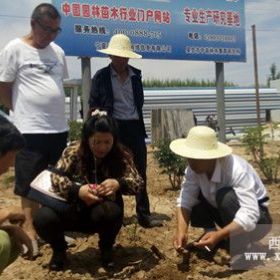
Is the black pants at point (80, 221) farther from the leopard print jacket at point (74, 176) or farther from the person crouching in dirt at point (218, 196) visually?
the person crouching in dirt at point (218, 196)

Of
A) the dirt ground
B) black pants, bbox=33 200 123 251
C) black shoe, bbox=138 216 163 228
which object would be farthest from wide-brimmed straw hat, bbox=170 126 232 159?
black shoe, bbox=138 216 163 228

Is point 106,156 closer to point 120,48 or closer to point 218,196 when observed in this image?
point 218,196

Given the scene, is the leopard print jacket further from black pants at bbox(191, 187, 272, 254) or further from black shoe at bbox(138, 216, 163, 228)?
black shoe at bbox(138, 216, 163, 228)

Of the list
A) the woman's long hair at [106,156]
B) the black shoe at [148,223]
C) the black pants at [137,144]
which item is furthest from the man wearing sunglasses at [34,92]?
the black shoe at [148,223]

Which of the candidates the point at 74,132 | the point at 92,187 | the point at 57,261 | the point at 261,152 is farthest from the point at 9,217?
the point at 74,132

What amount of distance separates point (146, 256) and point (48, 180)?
81 cm

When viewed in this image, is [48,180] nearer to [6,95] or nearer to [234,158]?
[6,95]

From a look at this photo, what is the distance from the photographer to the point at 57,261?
3027 millimetres

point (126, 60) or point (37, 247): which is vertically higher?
point (126, 60)

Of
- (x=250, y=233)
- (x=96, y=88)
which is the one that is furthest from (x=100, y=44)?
(x=250, y=233)

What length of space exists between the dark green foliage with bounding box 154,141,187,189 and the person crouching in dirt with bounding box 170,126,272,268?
8.39 ft

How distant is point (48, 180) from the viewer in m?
2.97

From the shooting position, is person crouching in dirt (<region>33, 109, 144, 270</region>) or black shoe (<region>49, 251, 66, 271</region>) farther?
black shoe (<region>49, 251, 66, 271</region>)

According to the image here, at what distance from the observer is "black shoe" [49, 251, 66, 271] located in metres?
3.02
